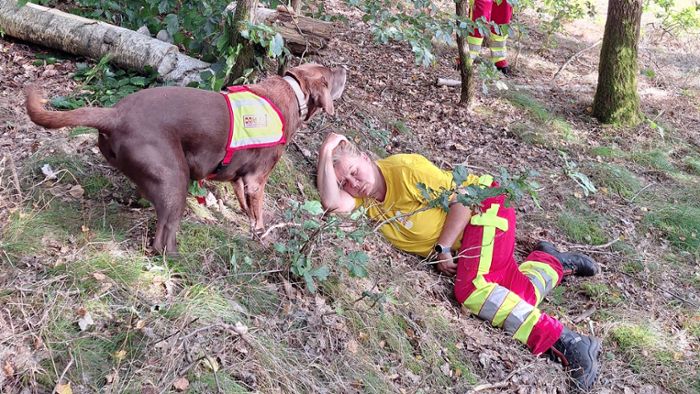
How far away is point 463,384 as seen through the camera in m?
3.31

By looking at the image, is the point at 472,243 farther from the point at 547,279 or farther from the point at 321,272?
the point at 321,272

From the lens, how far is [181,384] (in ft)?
7.98

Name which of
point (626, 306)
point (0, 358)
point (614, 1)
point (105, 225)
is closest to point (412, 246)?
point (626, 306)

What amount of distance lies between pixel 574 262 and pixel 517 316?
3.44ft

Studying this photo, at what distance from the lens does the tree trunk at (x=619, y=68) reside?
7.21 metres

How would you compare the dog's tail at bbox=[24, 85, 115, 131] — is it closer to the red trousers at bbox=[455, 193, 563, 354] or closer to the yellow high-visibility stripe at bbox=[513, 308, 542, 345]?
the red trousers at bbox=[455, 193, 563, 354]

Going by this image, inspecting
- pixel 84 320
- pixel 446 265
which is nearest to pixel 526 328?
pixel 446 265

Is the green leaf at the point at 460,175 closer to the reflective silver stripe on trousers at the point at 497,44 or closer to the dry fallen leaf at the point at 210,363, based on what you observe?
the dry fallen leaf at the point at 210,363

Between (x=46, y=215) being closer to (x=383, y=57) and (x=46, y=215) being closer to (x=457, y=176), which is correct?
(x=457, y=176)

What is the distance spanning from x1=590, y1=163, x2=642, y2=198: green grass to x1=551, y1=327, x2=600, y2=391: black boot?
2734mm

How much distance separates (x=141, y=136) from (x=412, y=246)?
2235 millimetres

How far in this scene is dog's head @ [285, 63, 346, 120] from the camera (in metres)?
3.69

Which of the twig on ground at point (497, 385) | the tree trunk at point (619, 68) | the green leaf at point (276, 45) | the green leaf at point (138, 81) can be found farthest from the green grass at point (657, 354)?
the green leaf at point (138, 81)

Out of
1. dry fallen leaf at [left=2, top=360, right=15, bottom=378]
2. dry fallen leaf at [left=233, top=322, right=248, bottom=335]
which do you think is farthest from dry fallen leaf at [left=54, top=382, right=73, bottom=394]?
dry fallen leaf at [left=233, top=322, right=248, bottom=335]
